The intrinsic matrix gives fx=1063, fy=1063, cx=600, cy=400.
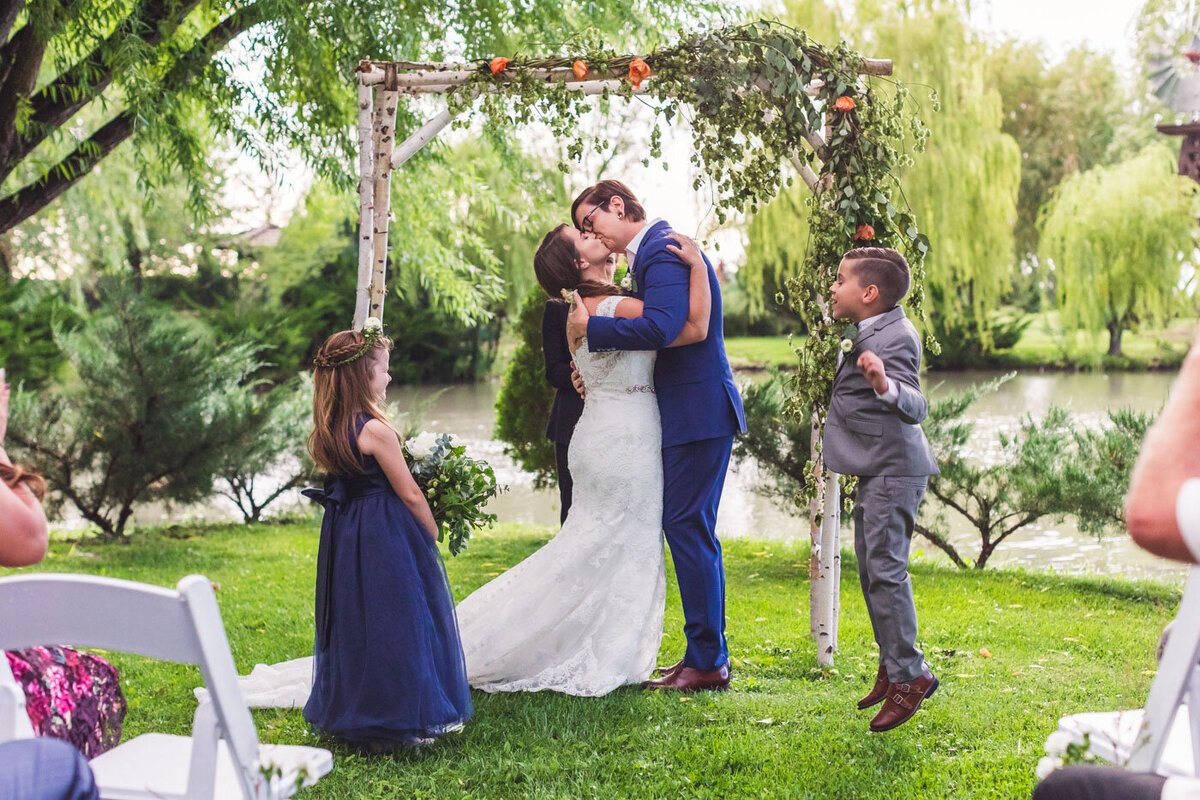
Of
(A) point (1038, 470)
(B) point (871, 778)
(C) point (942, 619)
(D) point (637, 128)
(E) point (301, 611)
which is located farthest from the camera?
(D) point (637, 128)

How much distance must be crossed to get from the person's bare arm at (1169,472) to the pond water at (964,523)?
589 cm

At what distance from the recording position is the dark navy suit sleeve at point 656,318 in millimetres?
4359

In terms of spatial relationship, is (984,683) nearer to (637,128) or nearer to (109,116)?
(109,116)

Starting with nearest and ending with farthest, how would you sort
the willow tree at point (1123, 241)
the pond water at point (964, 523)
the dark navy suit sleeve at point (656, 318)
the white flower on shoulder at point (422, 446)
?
the white flower on shoulder at point (422, 446) → the dark navy suit sleeve at point (656, 318) → the pond water at point (964, 523) → the willow tree at point (1123, 241)

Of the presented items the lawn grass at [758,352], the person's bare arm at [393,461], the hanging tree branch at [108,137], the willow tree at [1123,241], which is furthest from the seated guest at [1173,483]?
the lawn grass at [758,352]

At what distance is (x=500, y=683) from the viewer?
→ 4.59 meters

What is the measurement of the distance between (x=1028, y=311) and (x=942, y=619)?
29193 millimetres

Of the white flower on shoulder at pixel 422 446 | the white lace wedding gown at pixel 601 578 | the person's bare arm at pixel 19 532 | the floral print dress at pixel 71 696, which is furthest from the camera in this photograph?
the white lace wedding gown at pixel 601 578

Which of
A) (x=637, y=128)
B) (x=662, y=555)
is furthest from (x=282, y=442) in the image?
(x=637, y=128)

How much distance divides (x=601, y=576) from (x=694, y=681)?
1.95 feet

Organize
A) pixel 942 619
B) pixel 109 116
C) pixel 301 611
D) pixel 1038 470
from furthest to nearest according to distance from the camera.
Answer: pixel 109 116 → pixel 1038 470 → pixel 301 611 → pixel 942 619

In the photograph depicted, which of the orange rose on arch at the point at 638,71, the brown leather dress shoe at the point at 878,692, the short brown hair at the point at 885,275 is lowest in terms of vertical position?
the brown leather dress shoe at the point at 878,692

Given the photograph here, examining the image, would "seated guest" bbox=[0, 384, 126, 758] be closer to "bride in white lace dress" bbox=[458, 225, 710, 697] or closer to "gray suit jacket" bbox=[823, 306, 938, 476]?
"bride in white lace dress" bbox=[458, 225, 710, 697]

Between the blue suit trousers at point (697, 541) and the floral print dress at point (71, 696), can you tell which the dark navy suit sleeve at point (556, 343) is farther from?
the floral print dress at point (71, 696)
